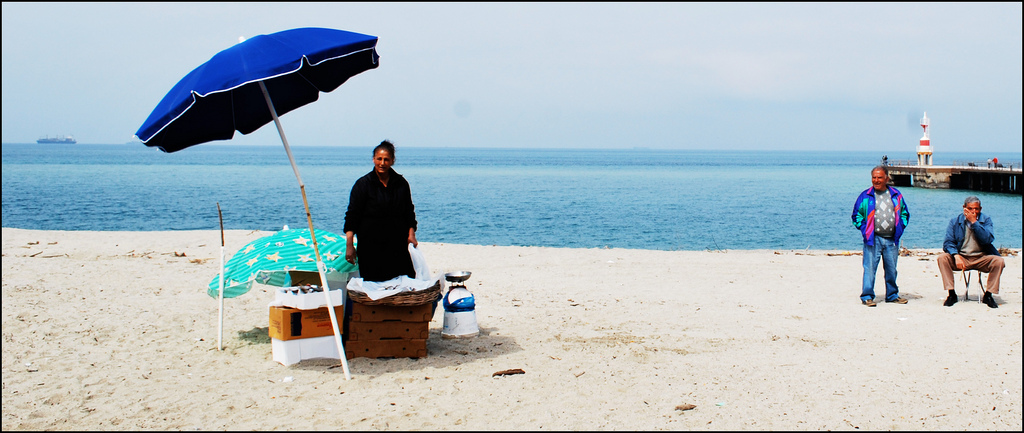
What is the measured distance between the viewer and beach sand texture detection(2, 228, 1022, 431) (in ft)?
15.9

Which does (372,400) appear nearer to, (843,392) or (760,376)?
(760,376)

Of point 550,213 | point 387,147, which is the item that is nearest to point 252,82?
point 387,147

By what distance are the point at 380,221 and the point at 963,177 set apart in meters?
66.3

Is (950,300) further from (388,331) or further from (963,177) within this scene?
(963,177)

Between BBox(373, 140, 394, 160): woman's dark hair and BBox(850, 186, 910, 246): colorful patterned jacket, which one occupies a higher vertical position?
BBox(373, 140, 394, 160): woman's dark hair

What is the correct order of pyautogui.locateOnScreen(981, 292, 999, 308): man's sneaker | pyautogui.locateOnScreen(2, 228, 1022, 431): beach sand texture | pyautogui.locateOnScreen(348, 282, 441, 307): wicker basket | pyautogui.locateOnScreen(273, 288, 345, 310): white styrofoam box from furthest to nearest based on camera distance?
pyautogui.locateOnScreen(981, 292, 999, 308): man's sneaker < pyautogui.locateOnScreen(273, 288, 345, 310): white styrofoam box < pyautogui.locateOnScreen(348, 282, 441, 307): wicker basket < pyautogui.locateOnScreen(2, 228, 1022, 431): beach sand texture

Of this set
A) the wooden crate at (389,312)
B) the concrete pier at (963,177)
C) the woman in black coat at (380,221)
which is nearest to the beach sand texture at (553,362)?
the wooden crate at (389,312)

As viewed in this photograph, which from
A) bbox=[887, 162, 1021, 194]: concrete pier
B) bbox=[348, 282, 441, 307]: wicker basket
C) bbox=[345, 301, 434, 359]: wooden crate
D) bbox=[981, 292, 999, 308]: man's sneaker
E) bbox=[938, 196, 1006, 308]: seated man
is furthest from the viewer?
bbox=[887, 162, 1021, 194]: concrete pier

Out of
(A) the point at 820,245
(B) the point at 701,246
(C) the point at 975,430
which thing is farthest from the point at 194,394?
(A) the point at 820,245

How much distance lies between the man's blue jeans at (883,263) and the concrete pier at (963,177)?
170 feet

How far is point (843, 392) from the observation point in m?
5.30

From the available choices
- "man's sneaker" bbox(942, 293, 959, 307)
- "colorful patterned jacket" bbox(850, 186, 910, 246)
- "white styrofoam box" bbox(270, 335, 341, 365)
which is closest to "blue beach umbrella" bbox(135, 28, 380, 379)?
"white styrofoam box" bbox(270, 335, 341, 365)

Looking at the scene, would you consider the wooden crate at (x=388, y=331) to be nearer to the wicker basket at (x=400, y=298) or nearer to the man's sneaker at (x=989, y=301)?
the wicker basket at (x=400, y=298)

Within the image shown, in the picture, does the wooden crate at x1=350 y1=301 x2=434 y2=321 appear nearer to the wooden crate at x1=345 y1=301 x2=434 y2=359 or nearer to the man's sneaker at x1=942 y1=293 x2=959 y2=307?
the wooden crate at x1=345 y1=301 x2=434 y2=359
